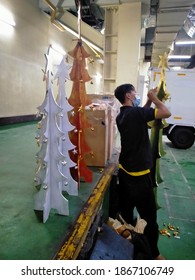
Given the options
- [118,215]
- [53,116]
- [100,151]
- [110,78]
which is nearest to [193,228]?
[118,215]

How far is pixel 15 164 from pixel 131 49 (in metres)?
4.88

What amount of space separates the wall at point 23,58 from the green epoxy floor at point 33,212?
2566mm

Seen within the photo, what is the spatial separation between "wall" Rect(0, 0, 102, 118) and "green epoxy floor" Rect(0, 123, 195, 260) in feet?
8.42

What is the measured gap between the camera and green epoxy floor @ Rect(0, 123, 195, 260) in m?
1.40

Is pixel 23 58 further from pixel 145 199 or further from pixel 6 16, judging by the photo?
pixel 145 199

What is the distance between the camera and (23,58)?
7.48 meters

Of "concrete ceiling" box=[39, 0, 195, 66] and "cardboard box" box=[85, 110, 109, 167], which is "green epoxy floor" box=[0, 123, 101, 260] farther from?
"concrete ceiling" box=[39, 0, 195, 66]

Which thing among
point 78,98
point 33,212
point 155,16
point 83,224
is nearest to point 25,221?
point 33,212

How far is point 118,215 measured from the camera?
2590 millimetres


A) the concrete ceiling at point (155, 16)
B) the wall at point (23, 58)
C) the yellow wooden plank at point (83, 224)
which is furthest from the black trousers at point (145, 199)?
the wall at point (23, 58)

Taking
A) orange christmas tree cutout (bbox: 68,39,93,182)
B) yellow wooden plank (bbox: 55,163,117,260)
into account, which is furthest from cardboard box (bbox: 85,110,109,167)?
orange christmas tree cutout (bbox: 68,39,93,182)

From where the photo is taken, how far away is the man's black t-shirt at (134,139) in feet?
6.56

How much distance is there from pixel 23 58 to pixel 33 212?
6.93 metres

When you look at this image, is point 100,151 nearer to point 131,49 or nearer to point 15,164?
point 15,164
